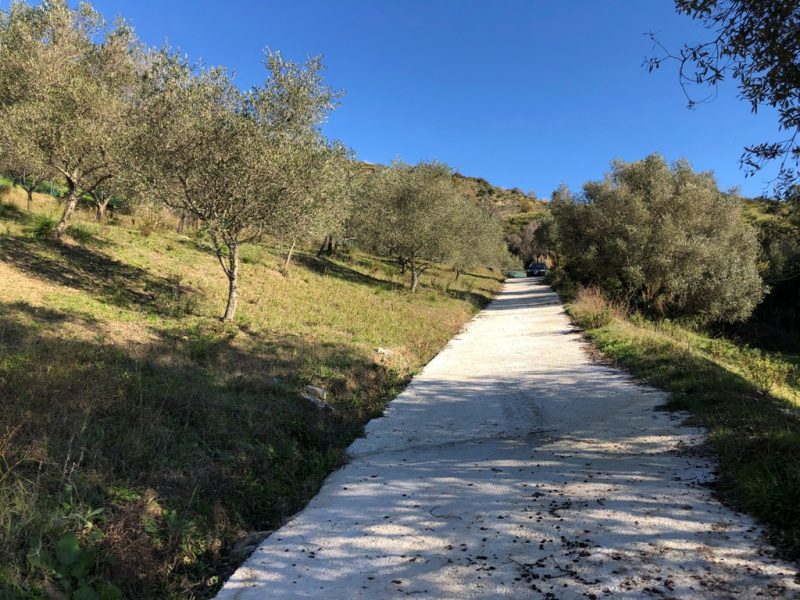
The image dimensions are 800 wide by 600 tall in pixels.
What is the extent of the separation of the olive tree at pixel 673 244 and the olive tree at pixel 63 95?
68.9 ft

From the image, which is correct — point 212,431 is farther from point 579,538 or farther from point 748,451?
point 748,451

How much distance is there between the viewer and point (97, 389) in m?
5.00

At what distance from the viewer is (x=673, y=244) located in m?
19.9

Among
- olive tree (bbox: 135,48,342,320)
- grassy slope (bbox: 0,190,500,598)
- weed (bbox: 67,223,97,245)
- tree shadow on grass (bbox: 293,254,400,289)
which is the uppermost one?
olive tree (bbox: 135,48,342,320)

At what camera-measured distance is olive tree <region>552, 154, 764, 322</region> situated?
19.4 meters

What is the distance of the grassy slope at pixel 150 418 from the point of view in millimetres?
3098

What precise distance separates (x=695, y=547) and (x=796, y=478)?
3.69ft

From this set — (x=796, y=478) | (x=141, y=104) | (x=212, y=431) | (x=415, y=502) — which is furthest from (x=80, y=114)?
(x=796, y=478)

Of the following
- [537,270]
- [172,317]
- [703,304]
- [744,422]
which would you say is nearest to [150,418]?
[744,422]

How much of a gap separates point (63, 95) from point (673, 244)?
24.0 m

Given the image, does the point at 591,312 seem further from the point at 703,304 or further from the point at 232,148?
the point at 232,148

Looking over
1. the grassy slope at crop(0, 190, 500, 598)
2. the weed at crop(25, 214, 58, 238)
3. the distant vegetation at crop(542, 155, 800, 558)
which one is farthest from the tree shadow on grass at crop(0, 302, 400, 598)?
the weed at crop(25, 214, 58, 238)

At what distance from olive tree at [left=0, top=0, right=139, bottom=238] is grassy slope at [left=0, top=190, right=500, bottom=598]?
2857 mm

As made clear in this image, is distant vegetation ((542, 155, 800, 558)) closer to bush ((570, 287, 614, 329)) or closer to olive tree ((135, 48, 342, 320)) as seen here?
bush ((570, 287, 614, 329))
